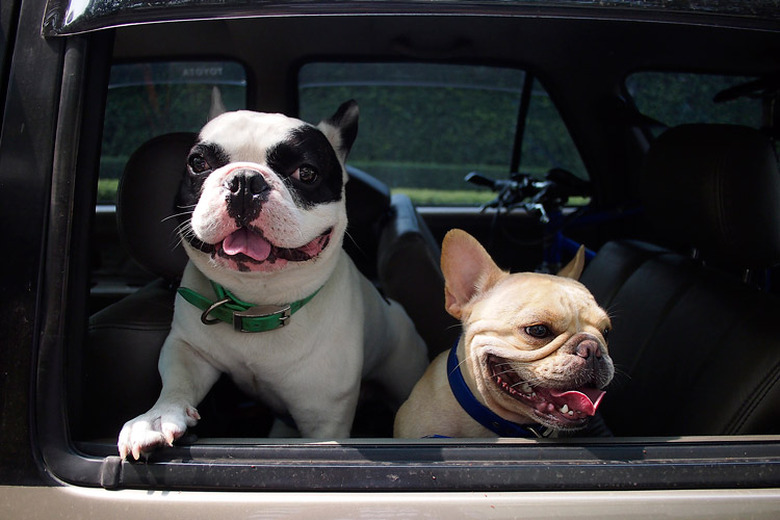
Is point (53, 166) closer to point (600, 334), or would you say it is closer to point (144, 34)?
point (600, 334)

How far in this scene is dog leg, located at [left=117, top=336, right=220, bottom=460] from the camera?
1227 millimetres

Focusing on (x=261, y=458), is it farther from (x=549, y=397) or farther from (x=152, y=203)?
(x=152, y=203)

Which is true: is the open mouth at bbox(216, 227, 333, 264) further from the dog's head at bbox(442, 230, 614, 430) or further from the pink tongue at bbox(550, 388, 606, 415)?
the pink tongue at bbox(550, 388, 606, 415)

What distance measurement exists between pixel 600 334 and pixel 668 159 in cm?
75

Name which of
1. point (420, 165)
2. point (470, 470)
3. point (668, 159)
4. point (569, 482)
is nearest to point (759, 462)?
point (569, 482)

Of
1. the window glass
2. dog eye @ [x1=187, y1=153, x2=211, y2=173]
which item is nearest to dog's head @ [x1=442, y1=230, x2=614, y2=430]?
dog eye @ [x1=187, y1=153, x2=211, y2=173]

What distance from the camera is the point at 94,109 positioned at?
4.14ft

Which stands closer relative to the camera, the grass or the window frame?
the window frame

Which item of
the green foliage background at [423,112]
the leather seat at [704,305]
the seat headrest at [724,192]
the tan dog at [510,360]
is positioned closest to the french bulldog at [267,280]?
the tan dog at [510,360]

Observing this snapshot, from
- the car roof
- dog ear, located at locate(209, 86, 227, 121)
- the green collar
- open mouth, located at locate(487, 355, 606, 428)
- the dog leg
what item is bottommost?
the dog leg

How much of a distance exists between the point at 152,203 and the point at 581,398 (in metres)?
1.24

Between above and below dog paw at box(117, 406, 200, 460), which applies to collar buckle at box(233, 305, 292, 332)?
above

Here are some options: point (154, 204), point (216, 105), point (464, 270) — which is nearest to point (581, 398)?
point (464, 270)

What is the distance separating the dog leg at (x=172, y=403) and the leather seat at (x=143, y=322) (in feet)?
0.31
